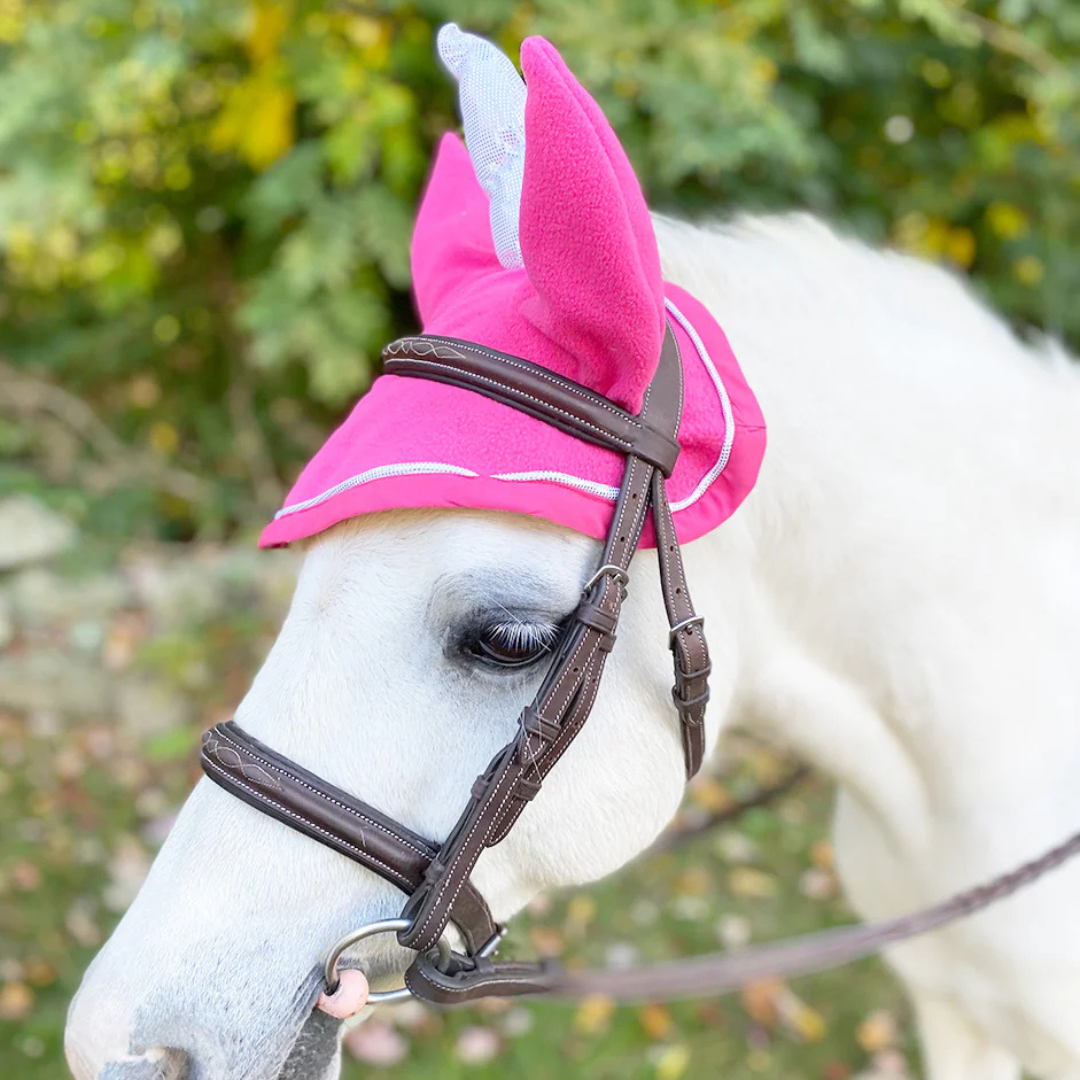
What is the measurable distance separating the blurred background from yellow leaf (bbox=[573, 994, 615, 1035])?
1 centimetres

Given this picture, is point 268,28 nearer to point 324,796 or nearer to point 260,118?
point 260,118

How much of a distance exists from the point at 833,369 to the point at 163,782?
3.08 metres

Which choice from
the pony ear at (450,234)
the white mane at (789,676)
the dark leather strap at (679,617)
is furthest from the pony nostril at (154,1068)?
the pony ear at (450,234)

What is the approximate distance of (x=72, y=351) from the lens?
3889 mm

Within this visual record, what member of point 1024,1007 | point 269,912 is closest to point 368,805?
point 269,912

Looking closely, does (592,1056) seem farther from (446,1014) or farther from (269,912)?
(269,912)

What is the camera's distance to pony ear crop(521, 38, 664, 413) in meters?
0.82

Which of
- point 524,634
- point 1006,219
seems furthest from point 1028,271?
point 524,634

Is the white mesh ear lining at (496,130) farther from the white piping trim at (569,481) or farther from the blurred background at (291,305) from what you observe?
the blurred background at (291,305)

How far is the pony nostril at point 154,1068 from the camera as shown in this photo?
3.03 ft

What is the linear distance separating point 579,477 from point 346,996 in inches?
23.7

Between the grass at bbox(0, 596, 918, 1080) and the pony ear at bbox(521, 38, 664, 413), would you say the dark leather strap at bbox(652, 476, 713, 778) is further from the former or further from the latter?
the grass at bbox(0, 596, 918, 1080)

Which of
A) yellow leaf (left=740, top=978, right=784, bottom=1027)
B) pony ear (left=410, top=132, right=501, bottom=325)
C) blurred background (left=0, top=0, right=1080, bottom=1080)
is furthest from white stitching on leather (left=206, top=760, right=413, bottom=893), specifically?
yellow leaf (left=740, top=978, right=784, bottom=1027)

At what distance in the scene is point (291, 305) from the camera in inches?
118
